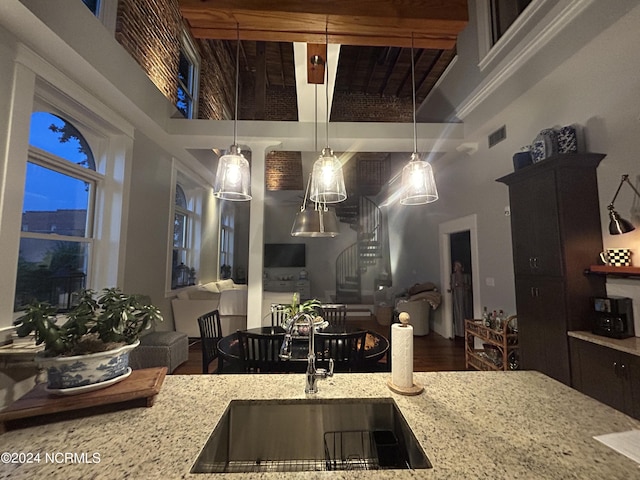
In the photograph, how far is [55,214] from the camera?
257cm

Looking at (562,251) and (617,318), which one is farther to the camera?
(562,251)

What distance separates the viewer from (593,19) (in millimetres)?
2076

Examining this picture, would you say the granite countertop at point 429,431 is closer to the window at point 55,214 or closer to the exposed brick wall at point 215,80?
the window at point 55,214

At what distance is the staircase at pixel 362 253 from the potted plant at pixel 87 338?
7.01 m

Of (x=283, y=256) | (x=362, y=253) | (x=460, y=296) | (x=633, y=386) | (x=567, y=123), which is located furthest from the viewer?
(x=283, y=256)

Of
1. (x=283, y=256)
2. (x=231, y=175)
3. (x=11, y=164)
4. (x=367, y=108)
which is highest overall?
(x=367, y=108)

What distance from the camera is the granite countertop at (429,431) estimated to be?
2.19ft

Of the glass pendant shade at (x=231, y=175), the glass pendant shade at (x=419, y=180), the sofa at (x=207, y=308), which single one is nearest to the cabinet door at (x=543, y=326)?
the glass pendant shade at (x=419, y=180)

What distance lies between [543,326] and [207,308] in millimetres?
4220

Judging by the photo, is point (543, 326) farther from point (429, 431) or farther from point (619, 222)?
point (429, 431)

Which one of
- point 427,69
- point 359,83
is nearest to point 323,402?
point 427,69

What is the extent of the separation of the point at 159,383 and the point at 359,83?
7.42 metres

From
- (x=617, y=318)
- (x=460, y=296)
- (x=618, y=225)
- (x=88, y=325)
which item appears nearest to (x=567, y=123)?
(x=618, y=225)

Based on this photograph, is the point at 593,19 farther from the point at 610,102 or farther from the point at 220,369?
the point at 220,369
